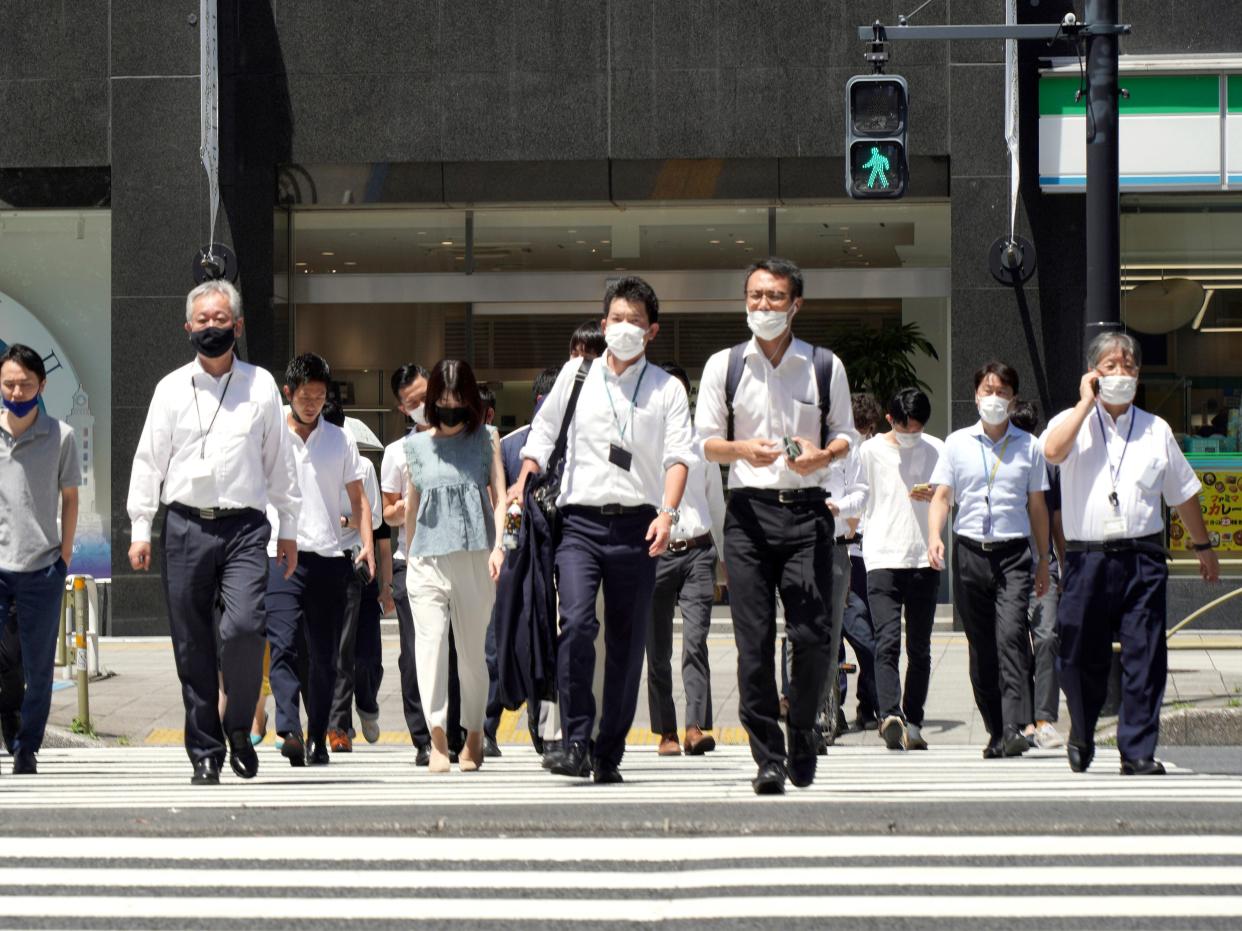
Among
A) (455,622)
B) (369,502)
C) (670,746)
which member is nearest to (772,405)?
(455,622)

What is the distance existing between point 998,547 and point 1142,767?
1.91m

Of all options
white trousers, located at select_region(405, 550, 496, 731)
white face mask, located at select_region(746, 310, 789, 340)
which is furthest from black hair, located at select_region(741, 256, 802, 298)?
white trousers, located at select_region(405, 550, 496, 731)

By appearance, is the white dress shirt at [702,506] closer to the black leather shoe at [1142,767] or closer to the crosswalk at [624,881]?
the black leather shoe at [1142,767]

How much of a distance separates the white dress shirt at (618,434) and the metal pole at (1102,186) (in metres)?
3.96

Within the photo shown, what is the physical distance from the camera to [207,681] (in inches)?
329

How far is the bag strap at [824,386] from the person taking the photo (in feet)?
25.6

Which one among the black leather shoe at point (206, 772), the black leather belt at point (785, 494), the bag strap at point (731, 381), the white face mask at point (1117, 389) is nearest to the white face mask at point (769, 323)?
the bag strap at point (731, 381)

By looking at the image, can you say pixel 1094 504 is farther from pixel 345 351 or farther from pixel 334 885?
pixel 345 351

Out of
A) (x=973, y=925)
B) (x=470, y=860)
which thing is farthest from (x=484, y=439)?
(x=973, y=925)

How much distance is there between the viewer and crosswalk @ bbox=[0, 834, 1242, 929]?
5.18 meters

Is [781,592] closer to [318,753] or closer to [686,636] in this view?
[686,636]

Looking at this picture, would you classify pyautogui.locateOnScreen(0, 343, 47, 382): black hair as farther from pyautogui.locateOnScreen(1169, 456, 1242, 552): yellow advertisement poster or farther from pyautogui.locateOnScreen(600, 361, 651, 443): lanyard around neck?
pyautogui.locateOnScreen(1169, 456, 1242, 552): yellow advertisement poster

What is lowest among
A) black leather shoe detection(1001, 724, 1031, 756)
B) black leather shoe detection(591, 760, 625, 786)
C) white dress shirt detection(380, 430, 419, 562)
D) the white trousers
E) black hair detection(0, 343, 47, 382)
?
black leather shoe detection(1001, 724, 1031, 756)

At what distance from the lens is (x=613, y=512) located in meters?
8.39
